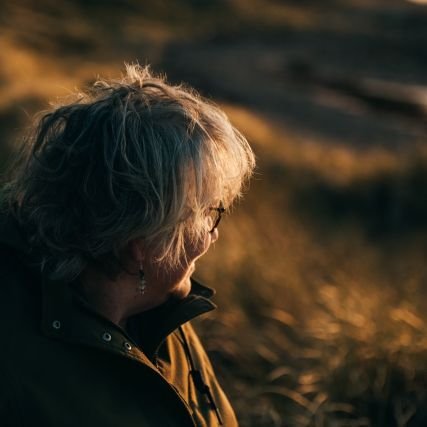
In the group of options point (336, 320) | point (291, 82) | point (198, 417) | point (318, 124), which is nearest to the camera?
point (198, 417)

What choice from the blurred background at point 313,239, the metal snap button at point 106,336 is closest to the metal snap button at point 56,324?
the metal snap button at point 106,336

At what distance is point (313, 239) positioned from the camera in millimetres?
7121

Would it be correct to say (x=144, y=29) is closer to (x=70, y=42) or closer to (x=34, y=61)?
(x=70, y=42)

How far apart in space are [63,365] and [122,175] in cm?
44

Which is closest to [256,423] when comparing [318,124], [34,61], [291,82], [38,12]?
[318,124]

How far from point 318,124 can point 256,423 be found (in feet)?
36.5

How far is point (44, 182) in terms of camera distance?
1.94 meters

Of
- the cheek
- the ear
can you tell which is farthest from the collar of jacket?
the cheek

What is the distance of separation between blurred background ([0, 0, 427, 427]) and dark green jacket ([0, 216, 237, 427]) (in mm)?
876

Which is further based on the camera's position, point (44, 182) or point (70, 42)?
point (70, 42)

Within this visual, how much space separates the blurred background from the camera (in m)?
3.93

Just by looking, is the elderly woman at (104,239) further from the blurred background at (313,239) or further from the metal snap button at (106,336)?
the blurred background at (313,239)

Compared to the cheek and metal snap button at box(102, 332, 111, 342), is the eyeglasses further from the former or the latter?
metal snap button at box(102, 332, 111, 342)

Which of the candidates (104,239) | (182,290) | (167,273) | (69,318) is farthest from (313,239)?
(69,318)
